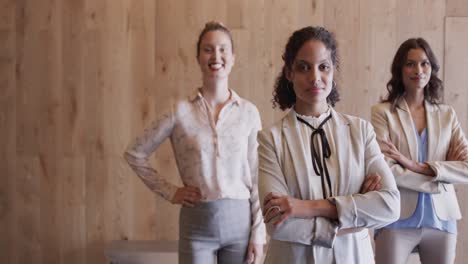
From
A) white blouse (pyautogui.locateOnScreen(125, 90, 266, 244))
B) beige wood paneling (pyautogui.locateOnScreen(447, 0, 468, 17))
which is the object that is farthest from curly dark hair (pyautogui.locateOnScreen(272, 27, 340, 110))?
beige wood paneling (pyautogui.locateOnScreen(447, 0, 468, 17))

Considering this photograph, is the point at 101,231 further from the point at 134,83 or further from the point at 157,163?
the point at 134,83

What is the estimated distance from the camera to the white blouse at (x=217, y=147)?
8.06ft

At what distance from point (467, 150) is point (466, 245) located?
69.7 inches

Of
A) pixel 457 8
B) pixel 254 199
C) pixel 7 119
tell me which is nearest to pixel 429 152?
pixel 254 199

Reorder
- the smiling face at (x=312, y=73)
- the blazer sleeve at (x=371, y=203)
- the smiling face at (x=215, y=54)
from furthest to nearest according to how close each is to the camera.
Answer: the smiling face at (x=215, y=54)
the smiling face at (x=312, y=73)
the blazer sleeve at (x=371, y=203)

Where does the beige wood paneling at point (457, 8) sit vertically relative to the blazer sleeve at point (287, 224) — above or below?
above

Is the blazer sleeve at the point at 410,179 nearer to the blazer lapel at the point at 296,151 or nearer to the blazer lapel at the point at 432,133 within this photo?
the blazer lapel at the point at 432,133

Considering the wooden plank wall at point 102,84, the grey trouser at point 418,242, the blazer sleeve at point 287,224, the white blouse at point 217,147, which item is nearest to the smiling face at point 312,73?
the blazer sleeve at point 287,224

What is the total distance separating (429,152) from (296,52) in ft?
3.39

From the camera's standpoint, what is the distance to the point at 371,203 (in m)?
1.70

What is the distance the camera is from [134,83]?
396 cm

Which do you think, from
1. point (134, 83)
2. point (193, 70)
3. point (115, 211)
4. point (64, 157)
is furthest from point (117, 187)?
point (193, 70)

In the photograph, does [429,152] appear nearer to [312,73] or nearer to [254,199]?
[254,199]

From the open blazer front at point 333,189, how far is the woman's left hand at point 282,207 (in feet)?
0.08
